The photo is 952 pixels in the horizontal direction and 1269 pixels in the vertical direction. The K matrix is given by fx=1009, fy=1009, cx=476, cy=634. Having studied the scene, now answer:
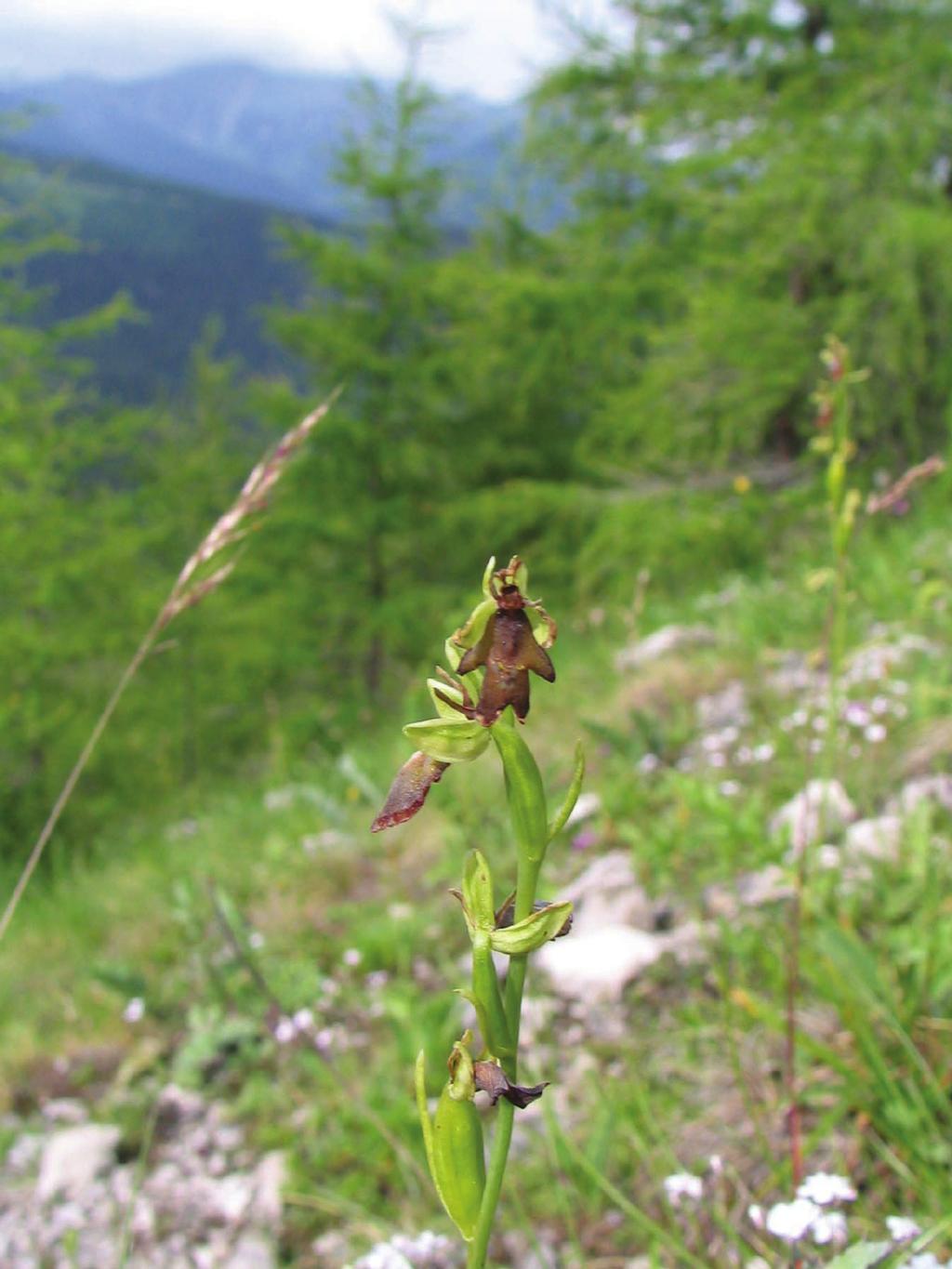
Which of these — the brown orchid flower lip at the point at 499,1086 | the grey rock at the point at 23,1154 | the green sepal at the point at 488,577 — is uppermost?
the green sepal at the point at 488,577

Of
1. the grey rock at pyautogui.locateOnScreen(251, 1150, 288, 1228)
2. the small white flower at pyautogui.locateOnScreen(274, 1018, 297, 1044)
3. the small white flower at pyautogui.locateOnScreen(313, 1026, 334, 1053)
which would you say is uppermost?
the small white flower at pyautogui.locateOnScreen(274, 1018, 297, 1044)

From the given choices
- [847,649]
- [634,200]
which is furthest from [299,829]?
[634,200]

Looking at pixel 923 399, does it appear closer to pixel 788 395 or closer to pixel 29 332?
pixel 788 395

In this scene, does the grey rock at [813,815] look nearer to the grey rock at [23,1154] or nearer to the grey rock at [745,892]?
the grey rock at [745,892]

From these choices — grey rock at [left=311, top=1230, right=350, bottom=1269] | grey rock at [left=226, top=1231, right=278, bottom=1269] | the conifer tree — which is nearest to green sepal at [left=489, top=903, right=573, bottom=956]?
grey rock at [left=311, top=1230, right=350, bottom=1269]

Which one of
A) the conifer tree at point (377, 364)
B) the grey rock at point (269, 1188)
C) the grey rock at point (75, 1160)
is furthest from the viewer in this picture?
the conifer tree at point (377, 364)

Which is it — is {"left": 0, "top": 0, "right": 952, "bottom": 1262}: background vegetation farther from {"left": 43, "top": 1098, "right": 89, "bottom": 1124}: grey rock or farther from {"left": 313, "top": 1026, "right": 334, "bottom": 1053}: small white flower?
{"left": 43, "top": 1098, "right": 89, "bottom": 1124}: grey rock

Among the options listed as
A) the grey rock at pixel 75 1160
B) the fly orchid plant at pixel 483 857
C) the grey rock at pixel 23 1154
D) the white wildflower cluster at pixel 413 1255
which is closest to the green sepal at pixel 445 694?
the fly orchid plant at pixel 483 857
